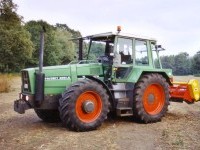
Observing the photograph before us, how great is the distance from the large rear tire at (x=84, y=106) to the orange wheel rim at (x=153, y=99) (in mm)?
1558

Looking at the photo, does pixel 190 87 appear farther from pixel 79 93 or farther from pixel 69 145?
pixel 69 145

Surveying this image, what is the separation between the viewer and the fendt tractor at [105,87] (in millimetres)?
9477

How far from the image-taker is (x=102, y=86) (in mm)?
9859

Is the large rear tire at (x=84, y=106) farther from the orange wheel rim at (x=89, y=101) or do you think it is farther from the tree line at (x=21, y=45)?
the tree line at (x=21, y=45)

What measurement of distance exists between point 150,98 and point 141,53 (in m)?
1.33

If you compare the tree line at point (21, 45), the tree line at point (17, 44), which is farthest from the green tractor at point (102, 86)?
the tree line at point (17, 44)

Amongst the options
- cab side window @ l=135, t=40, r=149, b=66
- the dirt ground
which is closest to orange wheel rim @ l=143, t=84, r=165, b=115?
the dirt ground

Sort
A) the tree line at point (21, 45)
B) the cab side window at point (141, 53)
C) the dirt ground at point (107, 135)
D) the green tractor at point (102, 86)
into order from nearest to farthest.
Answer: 1. the dirt ground at point (107, 135)
2. the green tractor at point (102, 86)
3. the cab side window at point (141, 53)
4. the tree line at point (21, 45)

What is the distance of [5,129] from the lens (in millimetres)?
9867

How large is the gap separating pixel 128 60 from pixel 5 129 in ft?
12.3

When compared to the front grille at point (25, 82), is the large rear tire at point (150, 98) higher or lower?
lower

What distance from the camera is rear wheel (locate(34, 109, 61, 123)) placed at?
10.7 meters

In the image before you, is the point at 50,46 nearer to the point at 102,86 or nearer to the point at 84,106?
the point at 102,86

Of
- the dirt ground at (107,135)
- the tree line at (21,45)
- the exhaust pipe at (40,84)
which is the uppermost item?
the tree line at (21,45)
